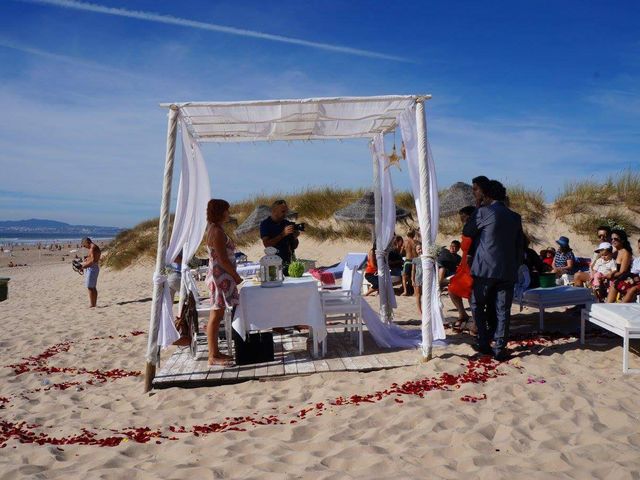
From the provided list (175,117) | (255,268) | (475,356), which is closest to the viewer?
(175,117)

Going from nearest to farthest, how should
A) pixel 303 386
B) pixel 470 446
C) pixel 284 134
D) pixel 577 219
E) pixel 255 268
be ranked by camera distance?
pixel 470 446 → pixel 303 386 → pixel 284 134 → pixel 255 268 → pixel 577 219

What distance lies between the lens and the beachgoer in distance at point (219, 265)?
17.9ft

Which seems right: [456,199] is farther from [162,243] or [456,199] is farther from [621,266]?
[162,243]

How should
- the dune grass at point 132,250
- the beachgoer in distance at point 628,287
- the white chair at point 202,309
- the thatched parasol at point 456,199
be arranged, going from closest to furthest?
the white chair at point 202,309 < the beachgoer in distance at point 628,287 < the thatched parasol at point 456,199 < the dune grass at point 132,250

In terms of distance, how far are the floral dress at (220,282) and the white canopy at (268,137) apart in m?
0.43

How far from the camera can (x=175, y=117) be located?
5.43 meters

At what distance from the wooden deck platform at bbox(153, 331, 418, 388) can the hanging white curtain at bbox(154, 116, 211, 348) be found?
0.38m

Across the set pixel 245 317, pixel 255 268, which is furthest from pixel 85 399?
pixel 255 268

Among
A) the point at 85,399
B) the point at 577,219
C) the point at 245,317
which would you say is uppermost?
the point at 577,219

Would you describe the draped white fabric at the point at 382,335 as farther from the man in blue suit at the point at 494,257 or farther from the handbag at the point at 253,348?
the handbag at the point at 253,348

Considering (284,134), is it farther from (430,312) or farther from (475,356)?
(475,356)

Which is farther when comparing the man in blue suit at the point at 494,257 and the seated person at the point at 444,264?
the seated person at the point at 444,264

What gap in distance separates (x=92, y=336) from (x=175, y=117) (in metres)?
4.34

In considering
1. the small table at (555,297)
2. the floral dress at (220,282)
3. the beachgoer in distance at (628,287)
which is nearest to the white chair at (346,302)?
the floral dress at (220,282)
